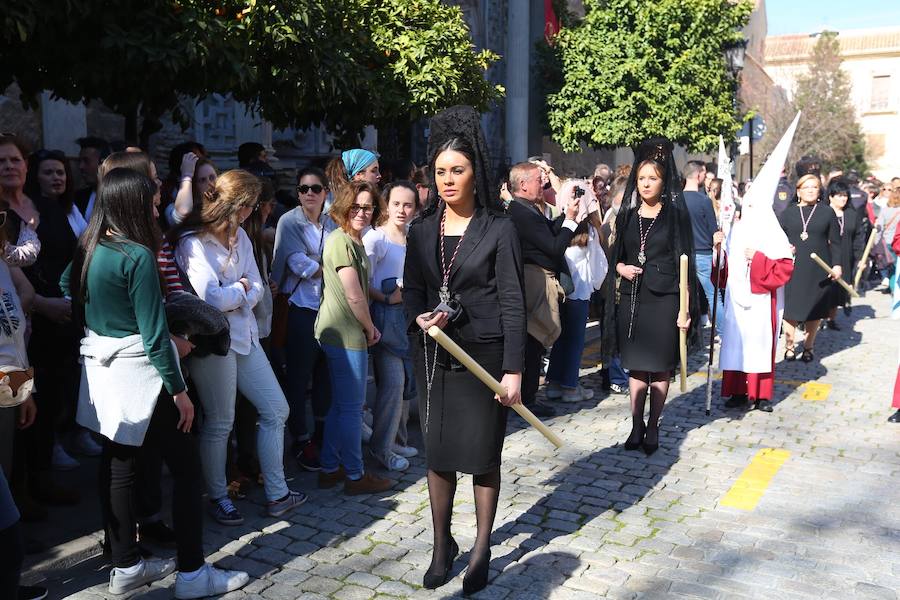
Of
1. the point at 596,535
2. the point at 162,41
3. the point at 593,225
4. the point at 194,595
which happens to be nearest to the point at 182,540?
the point at 194,595

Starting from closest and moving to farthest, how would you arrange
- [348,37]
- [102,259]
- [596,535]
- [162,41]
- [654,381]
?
1. [102,259]
2. [596,535]
3. [162,41]
4. [654,381]
5. [348,37]

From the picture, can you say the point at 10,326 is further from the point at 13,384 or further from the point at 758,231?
the point at 758,231

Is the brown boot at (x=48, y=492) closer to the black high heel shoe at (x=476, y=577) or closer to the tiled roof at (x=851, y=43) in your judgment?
the black high heel shoe at (x=476, y=577)

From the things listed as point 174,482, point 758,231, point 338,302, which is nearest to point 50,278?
point 338,302

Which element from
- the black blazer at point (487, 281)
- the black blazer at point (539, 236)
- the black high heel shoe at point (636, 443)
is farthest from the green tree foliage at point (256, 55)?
the black high heel shoe at point (636, 443)

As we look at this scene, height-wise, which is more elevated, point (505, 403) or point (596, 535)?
point (505, 403)

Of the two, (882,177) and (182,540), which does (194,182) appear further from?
(882,177)

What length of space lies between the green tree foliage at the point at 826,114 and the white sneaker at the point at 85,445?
36488 millimetres

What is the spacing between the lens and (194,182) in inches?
221

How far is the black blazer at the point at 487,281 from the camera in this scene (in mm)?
3801

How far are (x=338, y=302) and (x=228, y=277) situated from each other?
2.39ft

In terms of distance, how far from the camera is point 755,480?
17.8 ft

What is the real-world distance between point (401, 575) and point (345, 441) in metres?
1.15

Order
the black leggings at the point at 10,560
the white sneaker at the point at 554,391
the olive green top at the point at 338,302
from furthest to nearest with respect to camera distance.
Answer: the white sneaker at the point at 554,391 < the olive green top at the point at 338,302 < the black leggings at the point at 10,560
